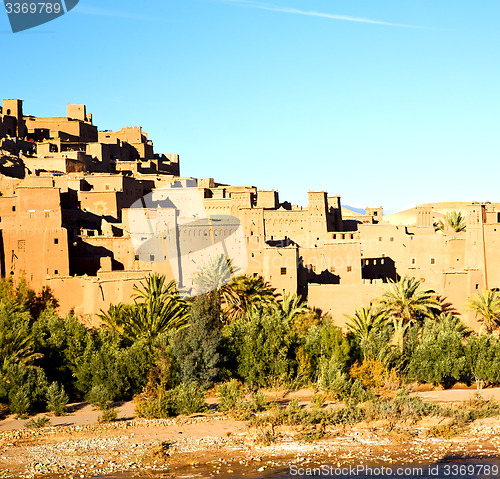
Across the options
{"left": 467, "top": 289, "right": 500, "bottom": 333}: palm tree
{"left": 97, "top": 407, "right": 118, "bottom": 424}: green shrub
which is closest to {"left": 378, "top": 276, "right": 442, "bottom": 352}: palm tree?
{"left": 467, "top": 289, "right": 500, "bottom": 333}: palm tree

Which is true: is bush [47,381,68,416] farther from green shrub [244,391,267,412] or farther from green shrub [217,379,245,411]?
green shrub [244,391,267,412]

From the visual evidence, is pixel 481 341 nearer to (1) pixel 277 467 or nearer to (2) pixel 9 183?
(1) pixel 277 467

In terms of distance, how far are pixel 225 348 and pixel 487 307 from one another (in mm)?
9532

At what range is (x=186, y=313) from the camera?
3027cm

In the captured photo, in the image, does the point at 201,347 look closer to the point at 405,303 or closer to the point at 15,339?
the point at 15,339

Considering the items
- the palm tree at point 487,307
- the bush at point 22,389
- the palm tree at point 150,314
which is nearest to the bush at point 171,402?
the bush at point 22,389

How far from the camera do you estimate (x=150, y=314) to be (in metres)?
29.7

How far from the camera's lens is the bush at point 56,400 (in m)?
25.4

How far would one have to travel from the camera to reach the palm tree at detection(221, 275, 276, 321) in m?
31.0

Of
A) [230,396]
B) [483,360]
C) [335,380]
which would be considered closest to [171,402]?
[230,396]

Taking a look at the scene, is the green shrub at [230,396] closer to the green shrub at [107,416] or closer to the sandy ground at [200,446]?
the sandy ground at [200,446]

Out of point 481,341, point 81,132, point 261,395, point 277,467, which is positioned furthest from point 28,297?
point 81,132

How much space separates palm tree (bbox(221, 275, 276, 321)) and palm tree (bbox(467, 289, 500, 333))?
23.9 feet

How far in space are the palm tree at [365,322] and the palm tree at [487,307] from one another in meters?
3.33
